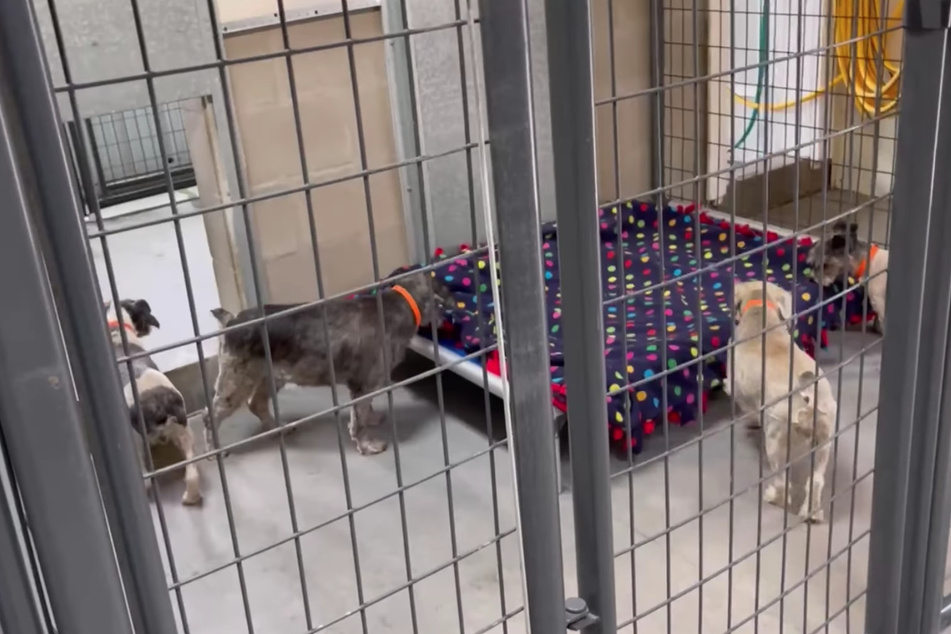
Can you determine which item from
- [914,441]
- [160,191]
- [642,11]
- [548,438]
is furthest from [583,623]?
[160,191]

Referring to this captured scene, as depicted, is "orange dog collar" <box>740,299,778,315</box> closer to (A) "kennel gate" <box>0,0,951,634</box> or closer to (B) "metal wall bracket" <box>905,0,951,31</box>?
(A) "kennel gate" <box>0,0,951,634</box>

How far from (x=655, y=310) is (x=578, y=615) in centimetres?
201

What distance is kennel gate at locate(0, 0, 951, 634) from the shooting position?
0.84 m

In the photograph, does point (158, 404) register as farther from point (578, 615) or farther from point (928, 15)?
point (928, 15)

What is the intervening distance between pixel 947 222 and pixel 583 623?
2.87 feet

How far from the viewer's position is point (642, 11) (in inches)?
153

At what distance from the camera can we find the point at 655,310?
324 cm

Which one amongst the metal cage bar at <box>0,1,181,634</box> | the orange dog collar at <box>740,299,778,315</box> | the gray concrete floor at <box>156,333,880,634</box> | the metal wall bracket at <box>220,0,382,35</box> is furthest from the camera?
the metal wall bracket at <box>220,0,382,35</box>

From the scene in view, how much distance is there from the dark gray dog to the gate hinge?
1.35 metres

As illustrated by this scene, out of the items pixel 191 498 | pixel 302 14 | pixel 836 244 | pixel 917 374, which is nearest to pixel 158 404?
pixel 191 498

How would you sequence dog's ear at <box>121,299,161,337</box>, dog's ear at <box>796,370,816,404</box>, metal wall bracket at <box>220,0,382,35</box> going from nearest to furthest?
dog's ear at <box>796,370,816,404</box>, dog's ear at <box>121,299,161,337</box>, metal wall bracket at <box>220,0,382,35</box>

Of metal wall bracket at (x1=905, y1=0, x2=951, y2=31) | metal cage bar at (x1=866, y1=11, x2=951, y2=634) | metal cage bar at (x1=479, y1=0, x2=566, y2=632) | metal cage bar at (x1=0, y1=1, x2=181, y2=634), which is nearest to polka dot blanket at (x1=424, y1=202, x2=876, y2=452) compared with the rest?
metal cage bar at (x1=866, y1=11, x2=951, y2=634)

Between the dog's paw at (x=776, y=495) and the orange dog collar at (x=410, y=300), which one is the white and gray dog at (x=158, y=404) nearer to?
the orange dog collar at (x=410, y=300)

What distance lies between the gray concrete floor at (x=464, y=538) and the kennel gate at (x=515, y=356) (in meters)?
0.26
